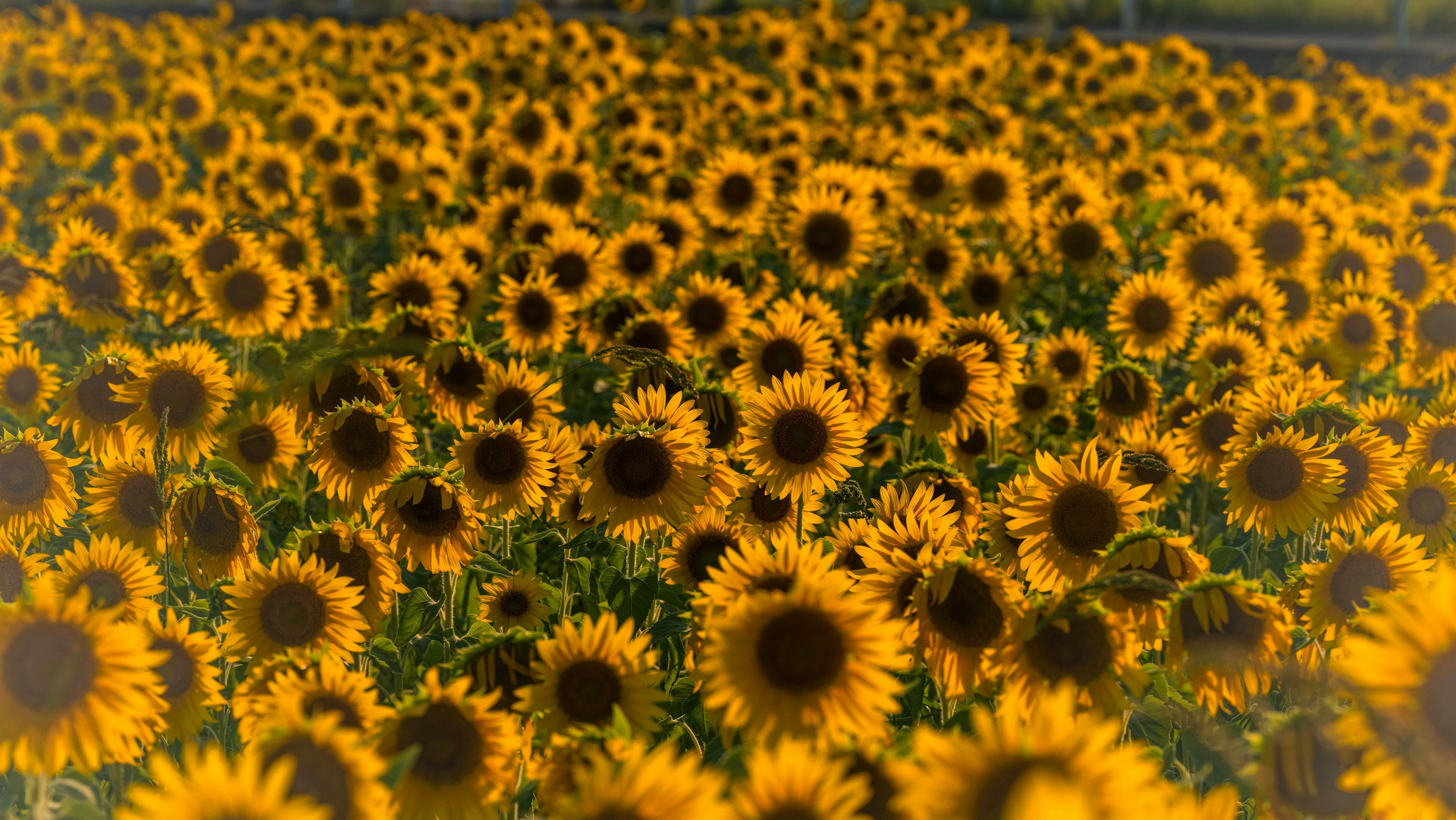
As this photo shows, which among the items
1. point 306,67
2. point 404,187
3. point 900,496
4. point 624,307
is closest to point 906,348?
point 624,307

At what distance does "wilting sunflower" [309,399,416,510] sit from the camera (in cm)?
304

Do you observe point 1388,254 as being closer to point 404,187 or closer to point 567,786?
point 567,786

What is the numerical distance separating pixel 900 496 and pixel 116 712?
200 centimetres

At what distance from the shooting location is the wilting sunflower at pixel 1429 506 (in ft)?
10.0

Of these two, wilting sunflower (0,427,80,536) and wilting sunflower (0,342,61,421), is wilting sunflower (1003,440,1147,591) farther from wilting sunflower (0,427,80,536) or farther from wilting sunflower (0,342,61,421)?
wilting sunflower (0,342,61,421)

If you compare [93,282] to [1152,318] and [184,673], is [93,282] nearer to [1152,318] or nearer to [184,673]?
[184,673]

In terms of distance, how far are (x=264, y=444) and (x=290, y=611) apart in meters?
1.24

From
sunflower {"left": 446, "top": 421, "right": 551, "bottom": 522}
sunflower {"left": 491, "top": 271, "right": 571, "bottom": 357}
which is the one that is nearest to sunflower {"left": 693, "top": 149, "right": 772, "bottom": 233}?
sunflower {"left": 491, "top": 271, "right": 571, "bottom": 357}

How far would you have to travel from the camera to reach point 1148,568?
2295 mm

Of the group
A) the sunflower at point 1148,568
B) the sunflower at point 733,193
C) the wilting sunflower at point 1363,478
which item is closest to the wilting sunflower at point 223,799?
the sunflower at point 1148,568

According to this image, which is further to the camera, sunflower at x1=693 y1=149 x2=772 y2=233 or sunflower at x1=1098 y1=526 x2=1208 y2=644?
sunflower at x1=693 y1=149 x2=772 y2=233

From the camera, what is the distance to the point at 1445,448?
3205 mm

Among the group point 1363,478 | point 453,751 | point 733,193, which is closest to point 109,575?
point 453,751

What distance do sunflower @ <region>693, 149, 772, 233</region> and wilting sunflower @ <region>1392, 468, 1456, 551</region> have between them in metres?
4.45
